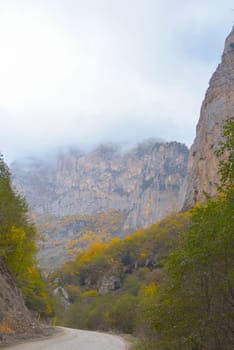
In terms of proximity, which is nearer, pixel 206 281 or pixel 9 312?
pixel 206 281

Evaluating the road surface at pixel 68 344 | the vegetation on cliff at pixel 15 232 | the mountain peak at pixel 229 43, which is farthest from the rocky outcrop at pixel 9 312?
the mountain peak at pixel 229 43

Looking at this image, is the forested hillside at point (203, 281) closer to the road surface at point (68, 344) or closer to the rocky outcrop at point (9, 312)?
the road surface at point (68, 344)

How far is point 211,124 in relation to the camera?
112438 mm

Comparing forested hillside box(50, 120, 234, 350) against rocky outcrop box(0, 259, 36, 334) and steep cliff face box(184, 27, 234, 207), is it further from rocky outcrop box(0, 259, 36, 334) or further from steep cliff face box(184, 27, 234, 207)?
steep cliff face box(184, 27, 234, 207)

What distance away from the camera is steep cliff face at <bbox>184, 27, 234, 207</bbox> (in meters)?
107

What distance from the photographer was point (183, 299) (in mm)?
10500

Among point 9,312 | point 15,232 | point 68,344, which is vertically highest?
point 15,232

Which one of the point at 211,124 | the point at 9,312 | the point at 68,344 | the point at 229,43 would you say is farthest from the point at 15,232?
the point at 229,43

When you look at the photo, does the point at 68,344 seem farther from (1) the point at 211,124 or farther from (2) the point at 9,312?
(1) the point at 211,124

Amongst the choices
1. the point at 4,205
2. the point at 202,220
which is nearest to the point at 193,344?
the point at 202,220

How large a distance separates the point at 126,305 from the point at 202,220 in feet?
150

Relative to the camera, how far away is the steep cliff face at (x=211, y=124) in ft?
352

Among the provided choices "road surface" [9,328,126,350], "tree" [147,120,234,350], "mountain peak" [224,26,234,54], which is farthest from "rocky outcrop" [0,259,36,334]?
"mountain peak" [224,26,234,54]

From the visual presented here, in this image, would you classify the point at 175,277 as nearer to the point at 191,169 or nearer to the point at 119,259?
the point at 119,259
